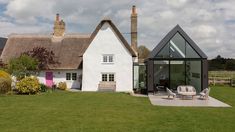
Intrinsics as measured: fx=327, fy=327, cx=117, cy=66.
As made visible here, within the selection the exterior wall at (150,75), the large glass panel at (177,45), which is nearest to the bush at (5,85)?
the exterior wall at (150,75)

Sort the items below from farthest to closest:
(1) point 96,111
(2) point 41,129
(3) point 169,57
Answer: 1. (3) point 169,57
2. (1) point 96,111
3. (2) point 41,129

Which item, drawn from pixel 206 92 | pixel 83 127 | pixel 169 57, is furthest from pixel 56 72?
pixel 83 127

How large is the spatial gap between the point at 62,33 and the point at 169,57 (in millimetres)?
17883

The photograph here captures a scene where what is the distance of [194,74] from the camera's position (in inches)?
1177

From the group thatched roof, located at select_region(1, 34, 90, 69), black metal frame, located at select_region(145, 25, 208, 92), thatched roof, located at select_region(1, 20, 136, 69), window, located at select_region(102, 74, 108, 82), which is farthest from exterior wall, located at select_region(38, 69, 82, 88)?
black metal frame, located at select_region(145, 25, 208, 92)

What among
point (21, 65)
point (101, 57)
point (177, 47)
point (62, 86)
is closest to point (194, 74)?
point (177, 47)

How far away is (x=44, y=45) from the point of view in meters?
40.2

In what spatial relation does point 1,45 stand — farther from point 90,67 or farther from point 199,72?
point 199,72

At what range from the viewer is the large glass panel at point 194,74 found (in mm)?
29031

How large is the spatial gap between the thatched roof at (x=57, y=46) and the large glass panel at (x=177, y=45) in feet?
42.2

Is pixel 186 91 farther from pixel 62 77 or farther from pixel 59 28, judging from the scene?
pixel 59 28

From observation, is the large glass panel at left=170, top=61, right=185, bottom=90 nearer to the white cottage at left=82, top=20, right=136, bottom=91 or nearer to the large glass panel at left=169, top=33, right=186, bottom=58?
the large glass panel at left=169, top=33, right=186, bottom=58

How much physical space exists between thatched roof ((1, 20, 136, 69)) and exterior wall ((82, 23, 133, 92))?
2.79m

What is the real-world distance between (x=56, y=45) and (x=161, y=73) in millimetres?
15343
